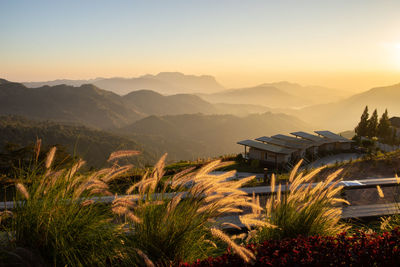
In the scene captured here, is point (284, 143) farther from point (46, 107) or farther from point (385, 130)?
point (46, 107)

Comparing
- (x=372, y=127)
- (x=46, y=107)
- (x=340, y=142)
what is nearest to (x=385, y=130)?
(x=372, y=127)

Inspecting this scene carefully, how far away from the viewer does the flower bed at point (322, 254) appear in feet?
7.57

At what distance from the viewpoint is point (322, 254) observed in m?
2.40

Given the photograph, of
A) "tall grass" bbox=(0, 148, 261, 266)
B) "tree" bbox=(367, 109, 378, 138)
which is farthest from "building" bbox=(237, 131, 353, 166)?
"tall grass" bbox=(0, 148, 261, 266)

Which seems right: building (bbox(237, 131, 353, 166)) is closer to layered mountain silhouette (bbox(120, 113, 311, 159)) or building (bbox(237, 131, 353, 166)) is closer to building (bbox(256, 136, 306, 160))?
building (bbox(256, 136, 306, 160))

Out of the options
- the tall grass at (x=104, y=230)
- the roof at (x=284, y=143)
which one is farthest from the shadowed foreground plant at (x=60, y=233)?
the roof at (x=284, y=143)

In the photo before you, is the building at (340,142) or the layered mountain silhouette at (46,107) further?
the layered mountain silhouette at (46,107)

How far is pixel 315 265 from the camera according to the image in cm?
229

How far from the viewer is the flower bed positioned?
2309 millimetres

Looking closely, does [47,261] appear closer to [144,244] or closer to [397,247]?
[144,244]

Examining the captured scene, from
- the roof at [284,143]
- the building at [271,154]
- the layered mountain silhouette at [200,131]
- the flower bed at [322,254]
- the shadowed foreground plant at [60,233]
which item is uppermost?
the shadowed foreground plant at [60,233]

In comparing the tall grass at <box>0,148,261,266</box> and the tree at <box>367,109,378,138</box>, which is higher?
the tall grass at <box>0,148,261,266</box>

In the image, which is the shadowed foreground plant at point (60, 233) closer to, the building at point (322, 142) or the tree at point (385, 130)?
the building at point (322, 142)

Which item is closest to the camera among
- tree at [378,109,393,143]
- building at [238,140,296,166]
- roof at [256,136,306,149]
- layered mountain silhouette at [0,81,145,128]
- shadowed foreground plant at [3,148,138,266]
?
shadowed foreground plant at [3,148,138,266]
